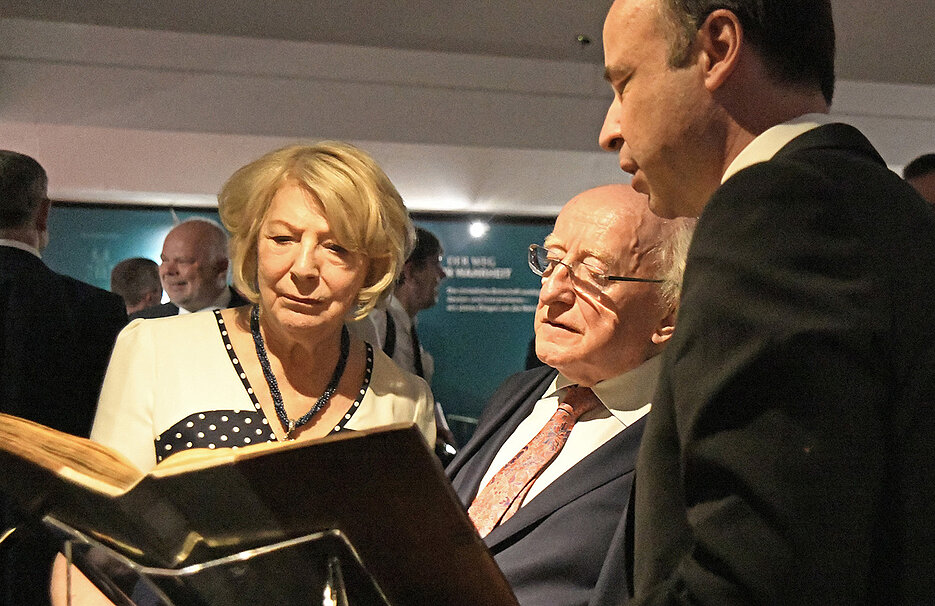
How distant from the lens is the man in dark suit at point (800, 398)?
0.80 metres

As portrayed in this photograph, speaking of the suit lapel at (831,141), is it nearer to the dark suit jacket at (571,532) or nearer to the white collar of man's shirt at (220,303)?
the dark suit jacket at (571,532)

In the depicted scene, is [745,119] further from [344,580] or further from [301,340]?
[301,340]

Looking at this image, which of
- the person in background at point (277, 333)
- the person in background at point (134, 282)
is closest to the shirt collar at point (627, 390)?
the person in background at point (277, 333)

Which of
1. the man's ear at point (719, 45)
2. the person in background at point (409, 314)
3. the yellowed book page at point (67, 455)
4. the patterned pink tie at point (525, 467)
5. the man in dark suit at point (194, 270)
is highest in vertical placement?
the man's ear at point (719, 45)

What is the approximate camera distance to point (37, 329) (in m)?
2.78

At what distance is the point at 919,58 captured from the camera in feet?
19.3

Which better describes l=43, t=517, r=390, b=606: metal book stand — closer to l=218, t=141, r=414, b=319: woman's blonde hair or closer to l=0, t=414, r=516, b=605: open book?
l=0, t=414, r=516, b=605: open book

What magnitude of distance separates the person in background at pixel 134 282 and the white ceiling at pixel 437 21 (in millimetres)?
1338

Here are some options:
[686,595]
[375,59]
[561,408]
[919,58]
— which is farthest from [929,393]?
[919,58]

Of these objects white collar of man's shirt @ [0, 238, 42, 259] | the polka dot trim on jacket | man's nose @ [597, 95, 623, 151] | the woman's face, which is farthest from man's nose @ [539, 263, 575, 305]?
white collar of man's shirt @ [0, 238, 42, 259]

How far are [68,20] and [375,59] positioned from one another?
5.52 ft

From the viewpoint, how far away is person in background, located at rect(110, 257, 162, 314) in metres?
5.01

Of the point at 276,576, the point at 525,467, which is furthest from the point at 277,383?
the point at 276,576

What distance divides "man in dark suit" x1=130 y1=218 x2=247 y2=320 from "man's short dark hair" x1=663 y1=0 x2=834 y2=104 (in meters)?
3.37
